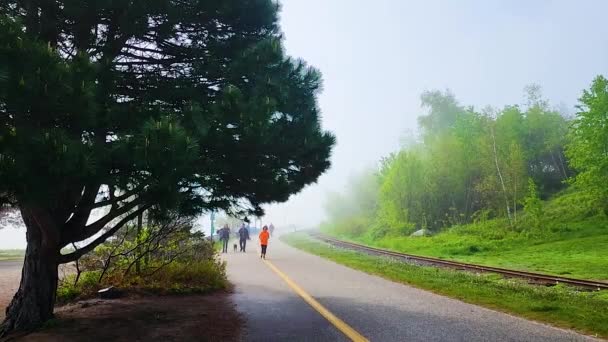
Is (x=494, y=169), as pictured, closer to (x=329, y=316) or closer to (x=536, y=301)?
(x=536, y=301)

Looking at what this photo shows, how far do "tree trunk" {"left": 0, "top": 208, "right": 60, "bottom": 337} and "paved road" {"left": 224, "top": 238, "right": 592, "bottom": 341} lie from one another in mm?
3037

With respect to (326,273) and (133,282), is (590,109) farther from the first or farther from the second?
(133,282)

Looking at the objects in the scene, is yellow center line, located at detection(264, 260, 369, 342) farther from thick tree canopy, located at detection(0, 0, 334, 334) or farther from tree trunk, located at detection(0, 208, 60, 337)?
tree trunk, located at detection(0, 208, 60, 337)

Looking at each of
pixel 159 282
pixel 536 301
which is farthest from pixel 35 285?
pixel 536 301

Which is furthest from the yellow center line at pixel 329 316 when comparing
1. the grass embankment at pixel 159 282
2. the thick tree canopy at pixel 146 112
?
the thick tree canopy at pixel 146 112

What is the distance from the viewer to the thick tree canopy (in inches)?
169

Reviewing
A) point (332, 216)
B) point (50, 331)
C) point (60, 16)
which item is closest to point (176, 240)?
point (50, 331)

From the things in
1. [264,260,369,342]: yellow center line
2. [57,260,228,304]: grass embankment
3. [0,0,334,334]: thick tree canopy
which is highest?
[0,0,334,334]: thick tree canopy

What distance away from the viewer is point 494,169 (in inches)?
1468

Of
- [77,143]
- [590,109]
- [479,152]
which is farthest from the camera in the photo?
[479,152]

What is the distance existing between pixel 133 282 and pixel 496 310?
23.9 feet

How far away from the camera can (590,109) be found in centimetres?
3341

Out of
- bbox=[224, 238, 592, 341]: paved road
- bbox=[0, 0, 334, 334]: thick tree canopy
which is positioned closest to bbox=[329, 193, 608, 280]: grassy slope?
bbox=[224, 238, 592, 341]: paved road

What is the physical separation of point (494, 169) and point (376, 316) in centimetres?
3411
